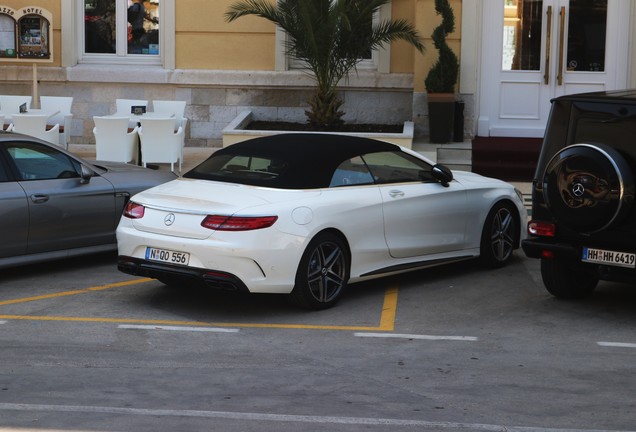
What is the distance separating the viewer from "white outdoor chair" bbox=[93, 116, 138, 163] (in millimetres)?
15414

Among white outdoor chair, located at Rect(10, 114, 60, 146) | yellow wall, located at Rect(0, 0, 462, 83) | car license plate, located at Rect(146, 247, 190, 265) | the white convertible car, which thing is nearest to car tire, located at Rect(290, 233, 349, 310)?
the white convertible car

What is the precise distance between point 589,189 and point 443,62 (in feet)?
28.4

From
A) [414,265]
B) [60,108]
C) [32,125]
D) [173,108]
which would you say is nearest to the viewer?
[414,265]

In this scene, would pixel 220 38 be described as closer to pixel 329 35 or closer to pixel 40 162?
pixel 329 35

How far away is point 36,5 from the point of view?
61.4 ft

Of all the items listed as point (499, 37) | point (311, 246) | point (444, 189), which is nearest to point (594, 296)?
point (444, 189)

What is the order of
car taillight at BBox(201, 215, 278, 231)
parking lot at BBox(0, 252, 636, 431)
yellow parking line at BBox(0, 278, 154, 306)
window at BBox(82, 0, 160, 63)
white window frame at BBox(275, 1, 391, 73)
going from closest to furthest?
parking lot at BBox(0, 252, 636, 431) → car taillight at BBox(201, 215, 278, 231) → yellow parking line at BBox(0, 278, 154, 306) → white window frame at BBox(275, 1, 391, 73) → window at BBox(82, 0, 160, 63)

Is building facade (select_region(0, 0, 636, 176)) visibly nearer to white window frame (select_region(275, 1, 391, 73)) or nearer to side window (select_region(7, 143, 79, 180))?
white window frame (select_region(275, 1, 391, 73))

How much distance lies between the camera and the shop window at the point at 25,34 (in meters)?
18.4

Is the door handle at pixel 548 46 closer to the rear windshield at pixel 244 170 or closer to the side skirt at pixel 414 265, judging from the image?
the side skirt at pixel 414 265

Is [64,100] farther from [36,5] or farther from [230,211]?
[230,211]

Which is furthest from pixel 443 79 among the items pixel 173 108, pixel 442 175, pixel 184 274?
pixel 184 274

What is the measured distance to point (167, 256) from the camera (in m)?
8.30

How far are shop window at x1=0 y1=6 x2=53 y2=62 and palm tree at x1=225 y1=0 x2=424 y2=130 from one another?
362 cm
